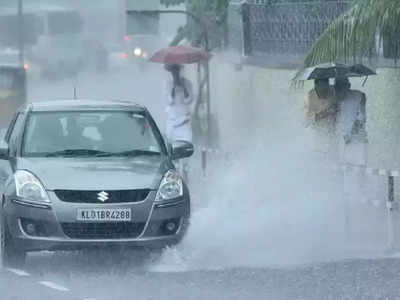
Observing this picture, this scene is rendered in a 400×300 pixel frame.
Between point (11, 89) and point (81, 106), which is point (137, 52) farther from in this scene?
point (81, 106)

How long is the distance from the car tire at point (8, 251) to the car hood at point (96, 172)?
0.58 meters

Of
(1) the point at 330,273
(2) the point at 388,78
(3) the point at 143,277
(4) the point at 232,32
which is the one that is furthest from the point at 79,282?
(4) the point at 232,32

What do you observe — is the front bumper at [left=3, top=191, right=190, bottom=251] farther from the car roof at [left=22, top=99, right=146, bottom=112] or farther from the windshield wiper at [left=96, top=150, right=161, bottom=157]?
the car roof at [left=22, top=99, right=146, bottom=112]

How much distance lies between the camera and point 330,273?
12.5 m

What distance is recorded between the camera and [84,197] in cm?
1274

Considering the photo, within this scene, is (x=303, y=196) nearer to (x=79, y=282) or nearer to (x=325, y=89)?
(x=325, y=89)

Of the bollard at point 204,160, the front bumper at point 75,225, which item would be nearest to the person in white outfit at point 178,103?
the bollard at point 204,160

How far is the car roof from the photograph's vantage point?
1429 centimetres

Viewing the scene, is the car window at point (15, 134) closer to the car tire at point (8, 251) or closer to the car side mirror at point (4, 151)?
the car side mirror at point (4, 151)

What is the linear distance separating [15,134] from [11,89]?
17124 mm

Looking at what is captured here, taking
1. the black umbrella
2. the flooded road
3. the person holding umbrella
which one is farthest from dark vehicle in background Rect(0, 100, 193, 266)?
the person holding umbrella

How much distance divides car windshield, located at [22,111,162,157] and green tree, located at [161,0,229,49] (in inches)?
458

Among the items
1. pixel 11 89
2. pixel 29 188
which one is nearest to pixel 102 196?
pixel 29 188

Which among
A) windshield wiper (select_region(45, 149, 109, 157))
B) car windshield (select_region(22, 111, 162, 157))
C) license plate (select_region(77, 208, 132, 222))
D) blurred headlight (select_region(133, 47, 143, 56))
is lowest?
blurred headlight (select_region(133, 47, 143, 56))
